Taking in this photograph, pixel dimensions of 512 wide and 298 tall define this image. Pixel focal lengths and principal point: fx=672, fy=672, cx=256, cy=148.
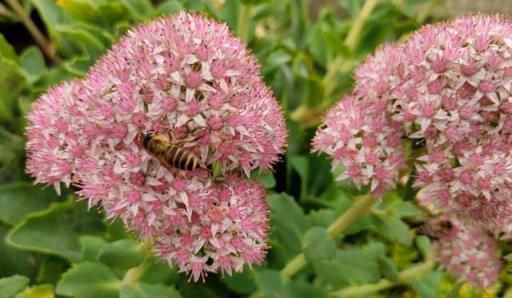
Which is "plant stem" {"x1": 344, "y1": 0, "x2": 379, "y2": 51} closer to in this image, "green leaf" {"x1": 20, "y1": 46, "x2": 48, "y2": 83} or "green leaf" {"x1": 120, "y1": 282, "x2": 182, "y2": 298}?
"green leaf" {"x1": 20, "y1": 46, "x2": 48, "y2": 83}

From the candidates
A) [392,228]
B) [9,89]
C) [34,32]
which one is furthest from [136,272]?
[34,32]

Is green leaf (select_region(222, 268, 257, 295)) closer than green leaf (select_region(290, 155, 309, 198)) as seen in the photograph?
Yes

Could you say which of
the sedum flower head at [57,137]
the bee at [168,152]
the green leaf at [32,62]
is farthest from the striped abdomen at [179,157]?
the green leaf at [32,62]

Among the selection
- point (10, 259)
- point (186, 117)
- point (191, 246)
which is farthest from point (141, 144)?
point (10, 259)

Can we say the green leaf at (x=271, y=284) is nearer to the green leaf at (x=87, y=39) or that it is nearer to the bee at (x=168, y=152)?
the bee at (x=168, y=152)

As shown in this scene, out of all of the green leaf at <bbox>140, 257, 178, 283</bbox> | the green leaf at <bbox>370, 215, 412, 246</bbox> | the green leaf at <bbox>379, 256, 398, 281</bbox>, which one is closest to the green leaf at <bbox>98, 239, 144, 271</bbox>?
the green leaf at <bbox>140, 257, 178, 283</bbox>

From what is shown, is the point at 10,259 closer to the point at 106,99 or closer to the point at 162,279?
the point at 162,279
